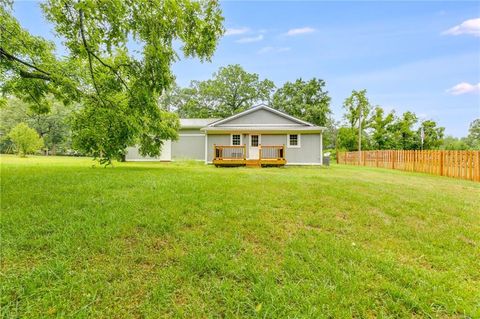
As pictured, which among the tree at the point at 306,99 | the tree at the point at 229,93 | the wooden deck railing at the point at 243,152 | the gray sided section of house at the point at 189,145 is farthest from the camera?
the tree at the point at 229,93

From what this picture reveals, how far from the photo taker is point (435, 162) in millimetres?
12641

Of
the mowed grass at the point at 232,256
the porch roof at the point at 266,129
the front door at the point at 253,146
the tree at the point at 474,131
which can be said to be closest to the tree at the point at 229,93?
the porch roof at the point at 266,129

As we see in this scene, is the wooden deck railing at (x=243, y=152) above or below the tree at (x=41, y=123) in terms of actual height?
below

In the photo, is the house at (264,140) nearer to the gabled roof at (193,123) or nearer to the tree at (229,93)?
the gabled roof at (193,123)

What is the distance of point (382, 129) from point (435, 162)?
20199 millimetres

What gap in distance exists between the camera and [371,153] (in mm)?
19938

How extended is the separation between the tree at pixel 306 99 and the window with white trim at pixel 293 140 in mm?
12490

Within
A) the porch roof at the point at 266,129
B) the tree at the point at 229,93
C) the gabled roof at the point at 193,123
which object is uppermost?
the tree at the point at 229,93

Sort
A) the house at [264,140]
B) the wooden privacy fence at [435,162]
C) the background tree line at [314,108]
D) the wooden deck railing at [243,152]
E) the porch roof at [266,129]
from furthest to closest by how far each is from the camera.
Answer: the background tree line at [314,108], the porch roof at [266,129], the house at [264,140], the wooden deck railing at [243,152], the wooden privacy fence at [435,162]

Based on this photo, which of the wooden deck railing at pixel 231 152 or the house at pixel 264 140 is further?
the house at pixel 264 140

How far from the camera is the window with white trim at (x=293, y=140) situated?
1603 centimetres

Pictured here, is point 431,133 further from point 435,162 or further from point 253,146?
point 253,146

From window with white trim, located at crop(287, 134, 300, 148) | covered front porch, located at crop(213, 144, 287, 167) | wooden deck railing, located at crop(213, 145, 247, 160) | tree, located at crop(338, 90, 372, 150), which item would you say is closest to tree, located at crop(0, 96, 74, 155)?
wooden deck railing, located at crop(213, 145, 247, 160)

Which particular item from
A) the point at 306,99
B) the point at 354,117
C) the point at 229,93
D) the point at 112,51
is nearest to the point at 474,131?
the point at 354,117
